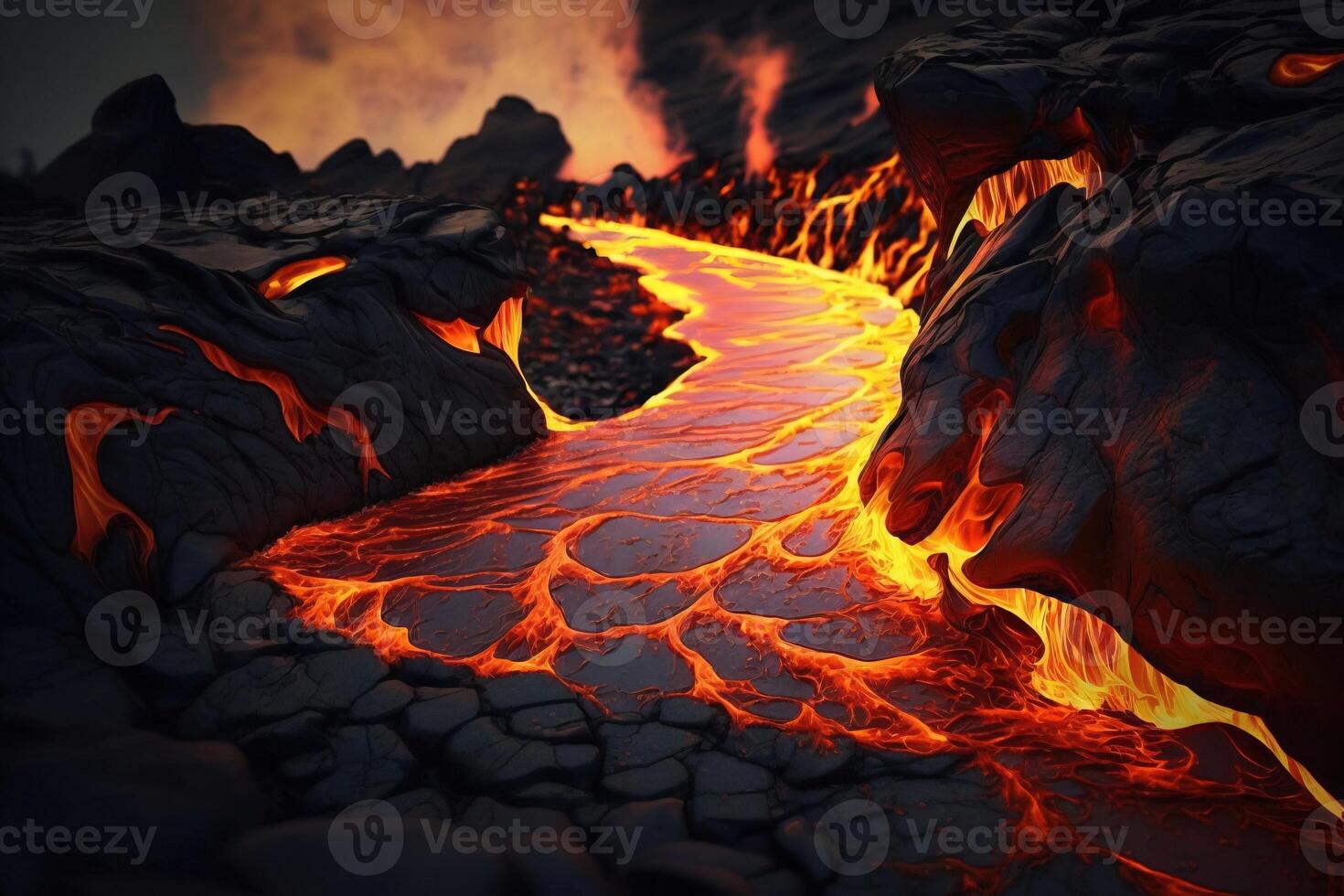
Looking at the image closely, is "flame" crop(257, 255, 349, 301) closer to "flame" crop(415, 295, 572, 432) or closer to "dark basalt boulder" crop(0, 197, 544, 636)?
"dark basalt boulder" crop(0, 197, 544, 636)

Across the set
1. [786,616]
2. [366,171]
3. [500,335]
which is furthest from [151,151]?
[786,616]

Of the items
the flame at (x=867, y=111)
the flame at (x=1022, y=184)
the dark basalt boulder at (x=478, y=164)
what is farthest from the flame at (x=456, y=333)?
the flame at (x=867, y=111)

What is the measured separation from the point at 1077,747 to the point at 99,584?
12.5ft

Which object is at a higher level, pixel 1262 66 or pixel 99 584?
pixel 1262 66

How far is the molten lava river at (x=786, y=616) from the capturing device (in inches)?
102

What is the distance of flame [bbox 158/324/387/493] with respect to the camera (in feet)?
13.9

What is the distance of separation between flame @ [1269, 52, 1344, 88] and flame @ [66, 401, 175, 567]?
5113 millimetres

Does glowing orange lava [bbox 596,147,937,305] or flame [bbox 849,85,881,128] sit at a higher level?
flame [bbox 849,85,881,128]

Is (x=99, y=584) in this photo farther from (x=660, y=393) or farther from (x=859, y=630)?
(x=660, y=393)

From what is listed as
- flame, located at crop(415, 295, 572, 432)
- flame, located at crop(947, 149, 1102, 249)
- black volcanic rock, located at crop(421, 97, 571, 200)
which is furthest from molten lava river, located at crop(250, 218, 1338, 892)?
black volcanic rock, located at crop(421, 97, 571, 200)

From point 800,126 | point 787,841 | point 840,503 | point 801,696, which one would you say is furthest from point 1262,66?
point 800,126

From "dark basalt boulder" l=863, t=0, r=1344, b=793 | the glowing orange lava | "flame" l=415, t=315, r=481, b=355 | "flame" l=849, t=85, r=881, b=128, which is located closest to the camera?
"dark basalt boulder" l=863, t=0, r=1344, b=793

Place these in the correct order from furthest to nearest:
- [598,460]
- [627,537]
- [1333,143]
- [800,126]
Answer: [800,126] < [598,460] < [627,537] < [1333,143]

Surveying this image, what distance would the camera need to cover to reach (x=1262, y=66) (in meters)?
3.19
